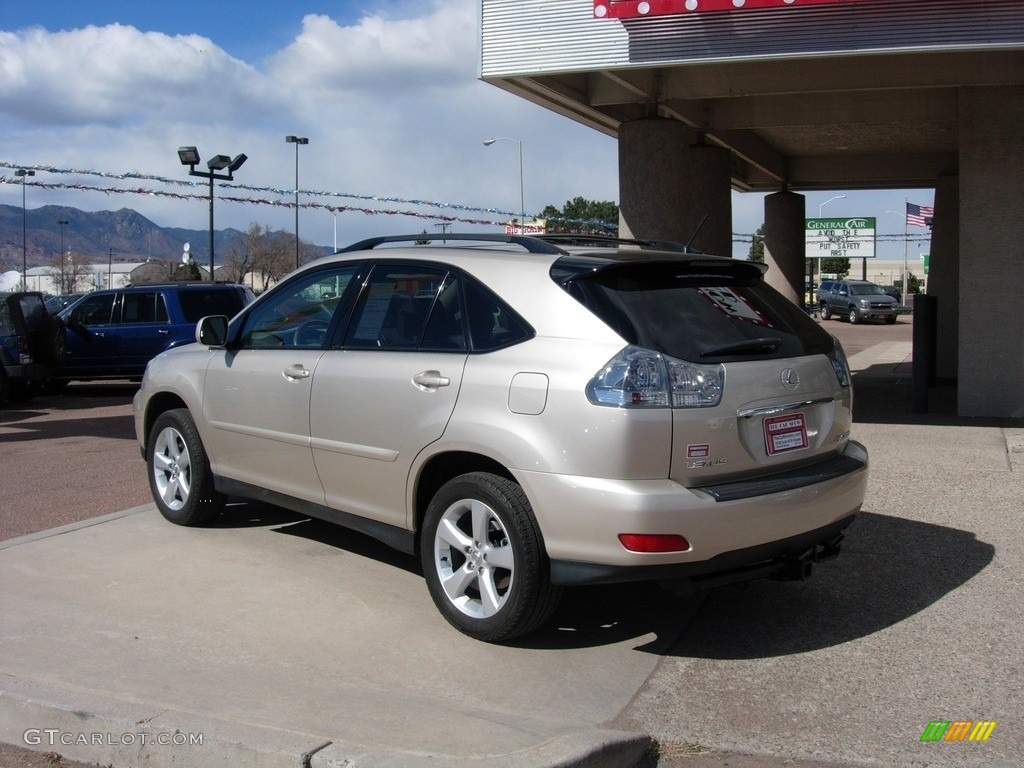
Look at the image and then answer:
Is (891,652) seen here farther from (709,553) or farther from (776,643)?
(709,553)

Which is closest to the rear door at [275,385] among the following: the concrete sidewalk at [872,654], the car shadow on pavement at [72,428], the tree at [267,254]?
the concrete sidewalk at [872,654]

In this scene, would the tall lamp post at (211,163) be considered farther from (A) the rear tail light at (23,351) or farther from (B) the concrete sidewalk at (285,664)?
(B) the concrete sidewalk at (285,664)

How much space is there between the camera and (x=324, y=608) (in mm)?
5074

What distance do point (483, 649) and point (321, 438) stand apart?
1509mm

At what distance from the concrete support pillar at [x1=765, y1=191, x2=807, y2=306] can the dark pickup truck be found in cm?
1205

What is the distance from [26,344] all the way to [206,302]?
2792 millimetres

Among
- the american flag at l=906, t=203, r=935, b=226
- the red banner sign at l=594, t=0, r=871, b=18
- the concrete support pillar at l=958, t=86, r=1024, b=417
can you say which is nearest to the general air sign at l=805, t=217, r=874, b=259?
the american flag at l=906, t=203, r=935, b=226

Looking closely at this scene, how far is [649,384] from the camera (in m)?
4.12

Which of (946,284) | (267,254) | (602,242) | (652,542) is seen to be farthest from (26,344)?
(267,254)

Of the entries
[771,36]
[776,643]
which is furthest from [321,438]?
[771,36]

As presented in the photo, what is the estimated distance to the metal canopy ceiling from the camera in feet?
33.4

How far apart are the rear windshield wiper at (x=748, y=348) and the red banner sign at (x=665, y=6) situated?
19.6 feet

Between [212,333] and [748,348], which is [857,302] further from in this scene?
[748,348]

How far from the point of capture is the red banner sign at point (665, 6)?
9.53 meters
